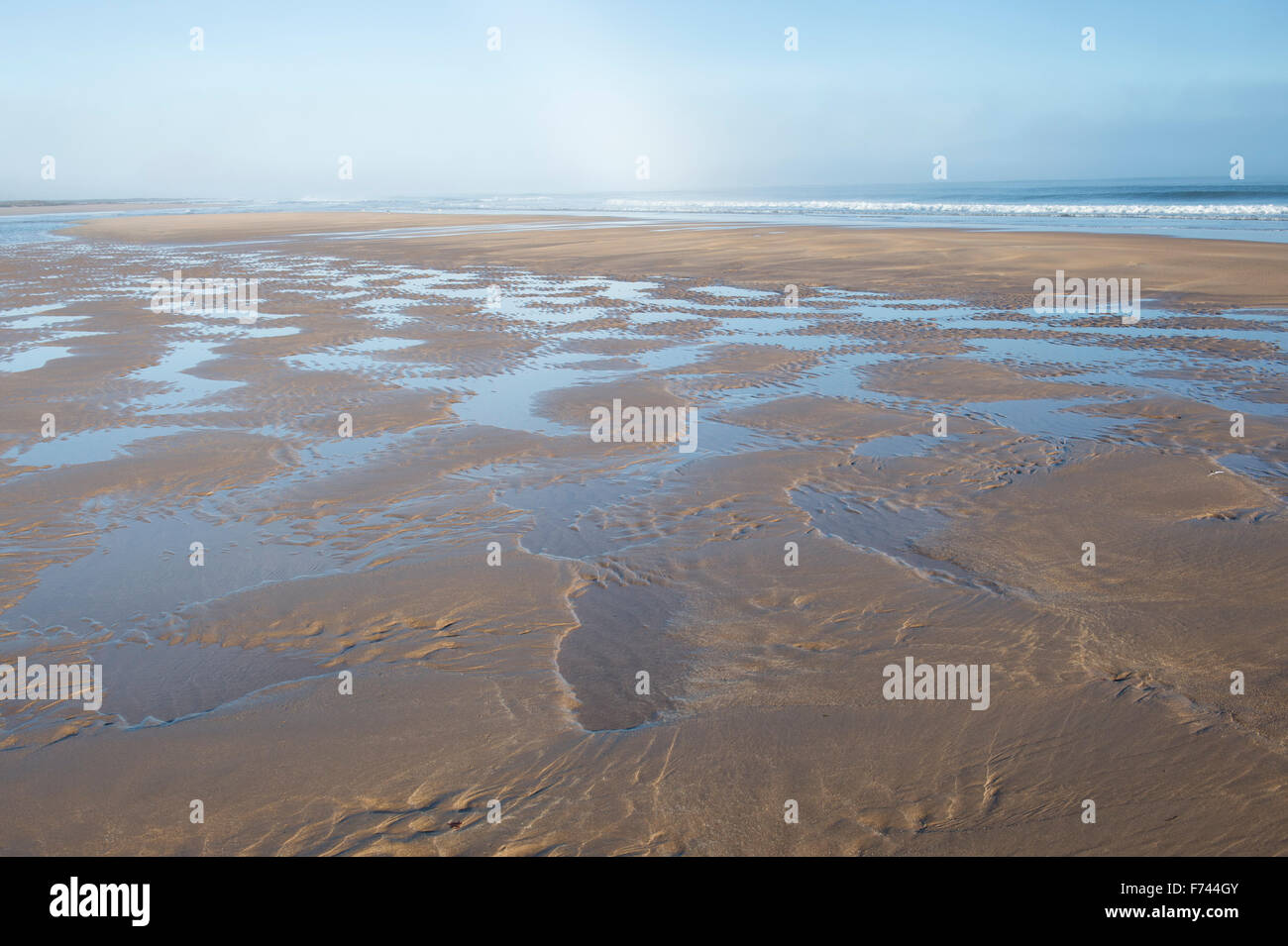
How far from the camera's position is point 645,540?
21.5ft

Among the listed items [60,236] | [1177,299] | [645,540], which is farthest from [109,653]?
[60,236]

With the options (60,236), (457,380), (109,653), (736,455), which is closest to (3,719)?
(109,653)

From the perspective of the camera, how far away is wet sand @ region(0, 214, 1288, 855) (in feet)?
12.0

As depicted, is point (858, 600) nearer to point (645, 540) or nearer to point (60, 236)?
point (645, 540)

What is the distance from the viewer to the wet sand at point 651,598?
3.66 metres

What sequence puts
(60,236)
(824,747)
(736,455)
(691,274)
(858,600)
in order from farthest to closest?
(60,236)
(691,274)
(736,455)
(858,600)
(824,747)

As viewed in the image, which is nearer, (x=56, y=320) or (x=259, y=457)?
(x=259, y=457)

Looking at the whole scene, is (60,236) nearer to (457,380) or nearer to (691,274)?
(691,274)


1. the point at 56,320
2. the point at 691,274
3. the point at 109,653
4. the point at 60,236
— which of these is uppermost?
the point at 60,236

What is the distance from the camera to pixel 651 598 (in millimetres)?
5625

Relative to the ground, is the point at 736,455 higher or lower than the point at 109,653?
higher

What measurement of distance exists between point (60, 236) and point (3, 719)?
159 feet
